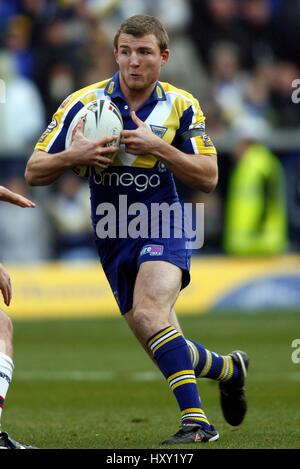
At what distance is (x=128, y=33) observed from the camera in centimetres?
731

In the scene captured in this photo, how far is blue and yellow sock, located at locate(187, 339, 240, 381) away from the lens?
7.99m

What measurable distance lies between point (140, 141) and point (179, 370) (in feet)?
4.57

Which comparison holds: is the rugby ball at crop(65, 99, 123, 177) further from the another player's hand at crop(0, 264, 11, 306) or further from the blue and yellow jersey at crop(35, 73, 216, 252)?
the another player's hand at crop(0, 264, 11, 306)

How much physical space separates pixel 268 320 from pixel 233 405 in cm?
882

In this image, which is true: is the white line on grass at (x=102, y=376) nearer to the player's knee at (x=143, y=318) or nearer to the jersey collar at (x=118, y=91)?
the player's knee at (x=143, y=318)

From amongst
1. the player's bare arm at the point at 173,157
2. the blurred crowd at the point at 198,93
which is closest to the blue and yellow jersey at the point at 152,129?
the player's bare arm at the point at 173,157

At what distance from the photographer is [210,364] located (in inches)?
319

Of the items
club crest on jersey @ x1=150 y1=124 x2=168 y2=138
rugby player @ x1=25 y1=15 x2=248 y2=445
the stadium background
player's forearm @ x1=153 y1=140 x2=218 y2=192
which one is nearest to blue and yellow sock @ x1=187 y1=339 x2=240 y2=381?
rugby player @ x1=25 y1=15 x2=248 y2=445

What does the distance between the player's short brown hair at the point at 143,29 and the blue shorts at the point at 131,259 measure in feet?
4.02

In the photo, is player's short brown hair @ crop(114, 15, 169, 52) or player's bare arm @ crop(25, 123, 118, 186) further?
player's short brown hair @ crop(114, 15, 169, 52)

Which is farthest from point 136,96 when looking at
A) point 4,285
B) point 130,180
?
point 4,285

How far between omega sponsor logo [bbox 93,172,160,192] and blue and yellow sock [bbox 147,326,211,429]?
37.2 inches

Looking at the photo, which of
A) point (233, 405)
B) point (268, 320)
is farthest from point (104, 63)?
point (233, 405)

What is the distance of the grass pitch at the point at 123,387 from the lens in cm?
773
